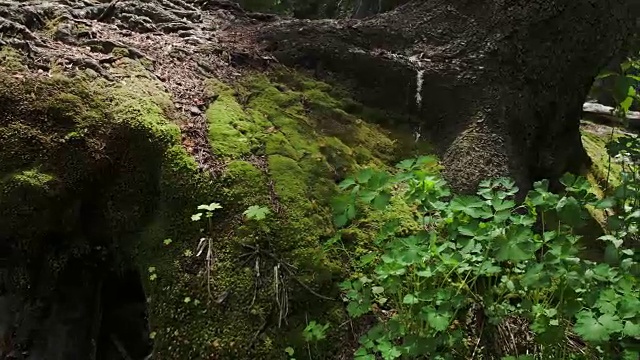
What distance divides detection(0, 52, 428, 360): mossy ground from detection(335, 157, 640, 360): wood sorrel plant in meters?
0.43

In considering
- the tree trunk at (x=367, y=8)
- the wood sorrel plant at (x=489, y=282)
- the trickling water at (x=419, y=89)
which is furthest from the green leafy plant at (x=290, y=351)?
the tree trunk at (x=367, y=8)

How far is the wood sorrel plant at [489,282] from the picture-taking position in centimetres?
232

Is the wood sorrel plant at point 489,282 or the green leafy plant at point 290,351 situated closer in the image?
the wood sorrel plant at point 489,282

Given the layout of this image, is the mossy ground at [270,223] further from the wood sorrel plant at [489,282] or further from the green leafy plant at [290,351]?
the wood sorrel plant at [489,282]

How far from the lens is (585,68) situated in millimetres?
4621

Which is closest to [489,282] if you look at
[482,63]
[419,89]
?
[419,89]

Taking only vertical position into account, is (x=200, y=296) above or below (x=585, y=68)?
below

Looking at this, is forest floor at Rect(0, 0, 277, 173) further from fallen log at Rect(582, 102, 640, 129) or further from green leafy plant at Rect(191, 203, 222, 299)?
fallen log at Rect(582, 102, 640, 129)

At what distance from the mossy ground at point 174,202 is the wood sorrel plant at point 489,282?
17.1 inches

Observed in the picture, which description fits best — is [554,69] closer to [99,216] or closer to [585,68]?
[585,68]

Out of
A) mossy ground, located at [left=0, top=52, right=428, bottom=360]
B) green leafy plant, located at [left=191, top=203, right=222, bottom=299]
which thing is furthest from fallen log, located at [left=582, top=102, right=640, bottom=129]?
green leafy plant, located at [left=191, top=203, right=222, bottom=299]

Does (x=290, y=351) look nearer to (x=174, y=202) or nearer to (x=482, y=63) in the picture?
(x=174, y=202)

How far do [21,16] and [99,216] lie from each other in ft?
5.10

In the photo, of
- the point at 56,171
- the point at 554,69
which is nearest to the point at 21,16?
the point at 56,171
